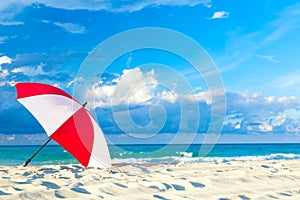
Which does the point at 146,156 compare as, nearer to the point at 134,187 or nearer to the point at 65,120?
the point at 65,120

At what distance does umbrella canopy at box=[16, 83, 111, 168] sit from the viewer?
7.16m

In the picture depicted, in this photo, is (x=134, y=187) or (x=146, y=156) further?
(x=146, y=156)

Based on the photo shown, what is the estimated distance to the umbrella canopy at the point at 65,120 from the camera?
23.5 feet

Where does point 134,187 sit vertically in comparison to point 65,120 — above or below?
below

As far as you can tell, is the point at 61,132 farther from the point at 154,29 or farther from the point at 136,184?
the point at 154,29

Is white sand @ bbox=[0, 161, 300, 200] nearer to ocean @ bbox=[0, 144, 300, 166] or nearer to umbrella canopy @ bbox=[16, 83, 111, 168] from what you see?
umbrella canopy @ bbox=[16, 83, 111, 168]

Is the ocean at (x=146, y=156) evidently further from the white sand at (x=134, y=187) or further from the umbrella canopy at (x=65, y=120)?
the white sand at (x=134, y=187)

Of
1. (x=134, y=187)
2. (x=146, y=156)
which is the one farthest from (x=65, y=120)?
(x=146, y=156)

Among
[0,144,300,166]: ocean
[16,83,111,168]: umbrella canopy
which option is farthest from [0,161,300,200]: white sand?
[0,144,300,166]: ocean

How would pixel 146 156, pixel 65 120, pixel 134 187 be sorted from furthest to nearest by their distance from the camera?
pixel 146 156 < pixel 65 120 < pixel 134 187

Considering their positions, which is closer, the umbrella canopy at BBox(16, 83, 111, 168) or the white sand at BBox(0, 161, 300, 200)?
the white sand at BBox(0, 161, 300, 200)

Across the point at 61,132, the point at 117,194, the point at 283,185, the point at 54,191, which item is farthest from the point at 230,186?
the point at 61,132

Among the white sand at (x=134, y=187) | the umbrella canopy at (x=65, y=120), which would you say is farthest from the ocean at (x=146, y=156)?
the white sand at (x=134, y=187)

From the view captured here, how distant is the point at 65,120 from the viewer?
24.2ft
